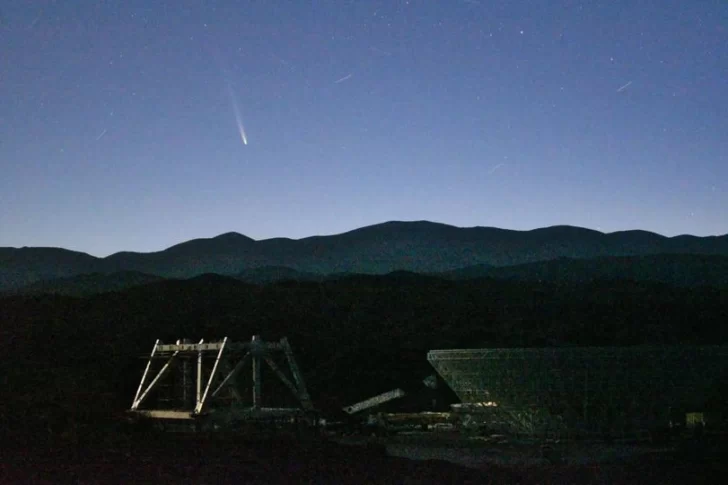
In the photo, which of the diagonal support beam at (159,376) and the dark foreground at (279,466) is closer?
the dark foreground at (279,466)

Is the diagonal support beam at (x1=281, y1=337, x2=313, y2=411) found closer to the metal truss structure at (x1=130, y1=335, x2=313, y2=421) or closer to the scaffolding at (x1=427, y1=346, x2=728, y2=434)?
the metal truss structure at (x1=130, y1=335, x2=313, y2=421)

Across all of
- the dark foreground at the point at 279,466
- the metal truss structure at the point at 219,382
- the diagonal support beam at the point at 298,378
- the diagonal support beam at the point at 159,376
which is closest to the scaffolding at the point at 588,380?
the dark foreground at the point at 279,466

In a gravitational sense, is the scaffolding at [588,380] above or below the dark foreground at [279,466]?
above

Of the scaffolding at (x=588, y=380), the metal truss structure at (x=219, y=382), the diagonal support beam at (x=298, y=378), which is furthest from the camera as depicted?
the diagonal support beam at (x=298, y=378)

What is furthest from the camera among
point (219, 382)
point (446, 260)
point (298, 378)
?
point (446, 260)

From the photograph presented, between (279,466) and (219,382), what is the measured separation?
16.0m

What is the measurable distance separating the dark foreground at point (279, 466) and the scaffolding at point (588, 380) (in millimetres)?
3476

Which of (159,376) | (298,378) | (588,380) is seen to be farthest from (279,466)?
(159,376)

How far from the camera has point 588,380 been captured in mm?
38531

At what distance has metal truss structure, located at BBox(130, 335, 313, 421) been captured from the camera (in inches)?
1655

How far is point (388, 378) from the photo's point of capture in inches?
2598

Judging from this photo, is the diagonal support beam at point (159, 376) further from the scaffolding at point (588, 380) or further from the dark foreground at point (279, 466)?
the scaffolding at point (588, 380)

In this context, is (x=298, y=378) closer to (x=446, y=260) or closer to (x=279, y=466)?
(x=279, y=466)

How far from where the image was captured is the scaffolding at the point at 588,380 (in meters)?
38.3
